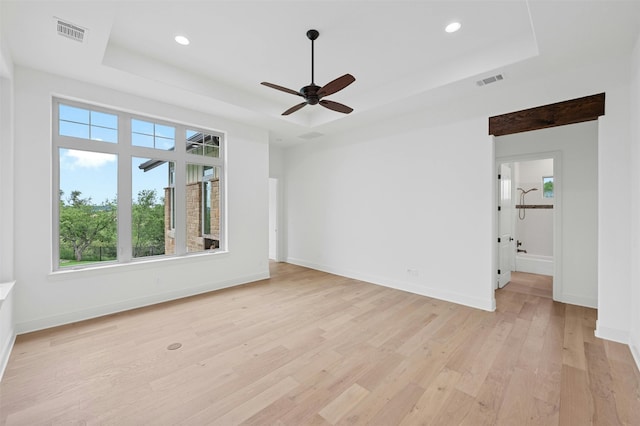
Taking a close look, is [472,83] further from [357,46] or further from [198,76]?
[198,76]

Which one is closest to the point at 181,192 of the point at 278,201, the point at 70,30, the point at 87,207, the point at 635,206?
the point at 87,207

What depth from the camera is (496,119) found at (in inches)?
152

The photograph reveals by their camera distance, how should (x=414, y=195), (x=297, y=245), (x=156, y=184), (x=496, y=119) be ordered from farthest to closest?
(x=297, y=245) → (x=414, y=195) → (x=156, y=184) → (x=496, y=119)

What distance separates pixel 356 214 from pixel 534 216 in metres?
4.77

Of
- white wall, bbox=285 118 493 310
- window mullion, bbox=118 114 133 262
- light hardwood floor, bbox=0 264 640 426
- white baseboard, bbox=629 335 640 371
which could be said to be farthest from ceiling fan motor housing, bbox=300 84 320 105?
white baseboard, bbox=629 335 640 371

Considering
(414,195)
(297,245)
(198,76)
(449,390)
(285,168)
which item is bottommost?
(449,390)

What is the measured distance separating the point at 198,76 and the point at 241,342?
373cm

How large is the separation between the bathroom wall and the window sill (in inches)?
284

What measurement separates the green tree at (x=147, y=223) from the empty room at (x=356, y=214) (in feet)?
0.10

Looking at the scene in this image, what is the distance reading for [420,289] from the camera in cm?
467

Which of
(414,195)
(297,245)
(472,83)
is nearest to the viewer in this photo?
(472,83)

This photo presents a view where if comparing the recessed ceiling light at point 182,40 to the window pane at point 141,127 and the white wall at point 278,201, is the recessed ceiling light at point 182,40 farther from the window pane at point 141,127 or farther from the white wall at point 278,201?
the white wall at point 278,201

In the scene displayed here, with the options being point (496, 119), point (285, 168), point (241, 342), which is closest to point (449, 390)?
point (241, 342)

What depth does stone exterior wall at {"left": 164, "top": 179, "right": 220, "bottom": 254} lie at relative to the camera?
14.8ft
